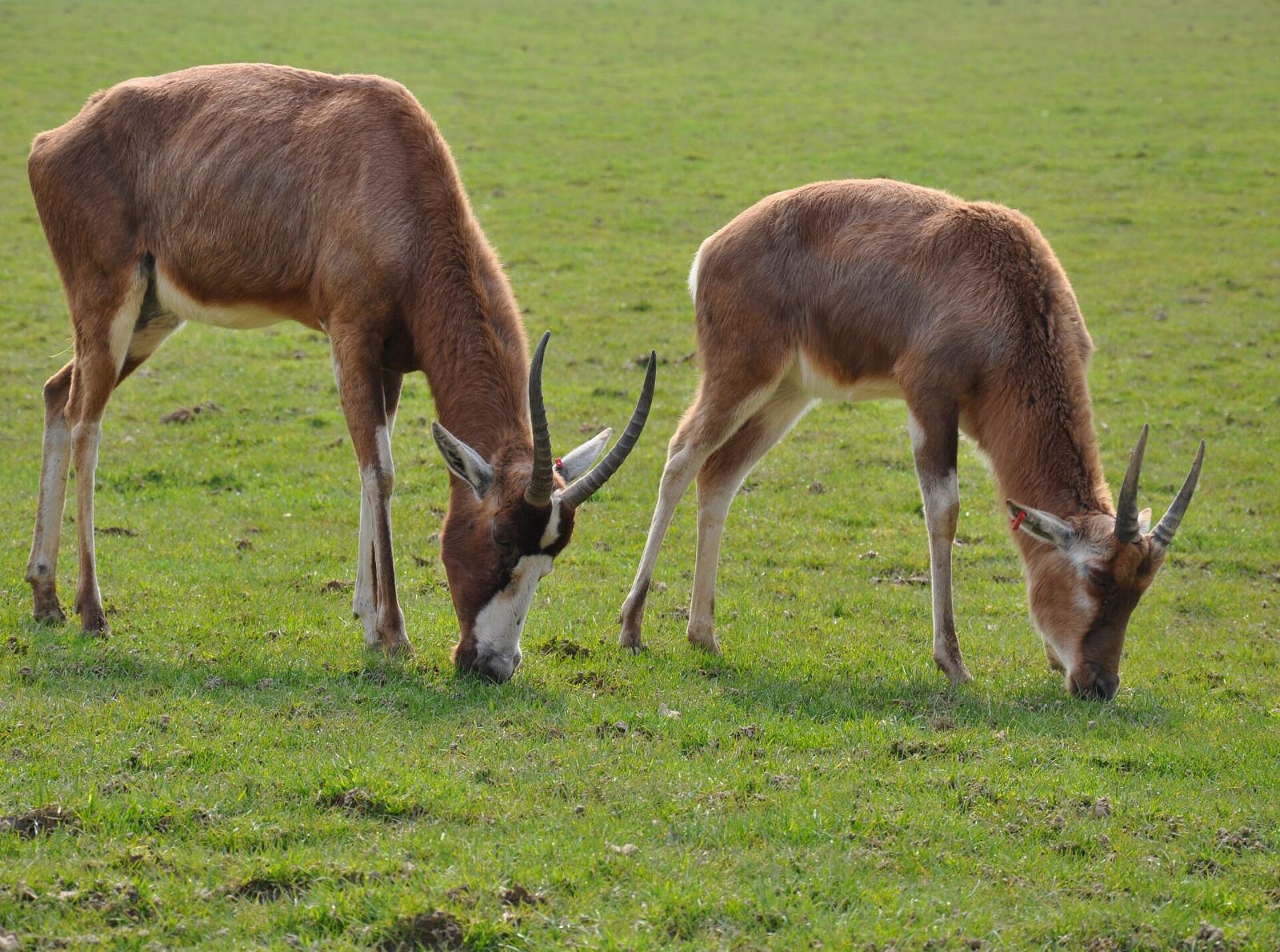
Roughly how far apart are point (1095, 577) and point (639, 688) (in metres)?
2.52

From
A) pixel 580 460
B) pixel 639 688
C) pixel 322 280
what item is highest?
pixel 322 280

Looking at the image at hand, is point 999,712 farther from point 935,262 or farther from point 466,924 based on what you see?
point 466,924

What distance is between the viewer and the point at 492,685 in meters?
6.98

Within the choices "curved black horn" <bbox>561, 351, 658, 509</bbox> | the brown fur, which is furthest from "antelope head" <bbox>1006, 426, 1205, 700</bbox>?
the brown fur

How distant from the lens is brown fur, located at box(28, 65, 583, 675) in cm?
749

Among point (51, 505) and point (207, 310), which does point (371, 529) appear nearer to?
point (207, 310)

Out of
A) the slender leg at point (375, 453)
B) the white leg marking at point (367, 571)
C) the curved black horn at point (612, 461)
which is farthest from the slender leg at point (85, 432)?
the curved black horn at point (612, 461)

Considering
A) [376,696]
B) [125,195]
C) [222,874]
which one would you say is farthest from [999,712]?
[125,195]

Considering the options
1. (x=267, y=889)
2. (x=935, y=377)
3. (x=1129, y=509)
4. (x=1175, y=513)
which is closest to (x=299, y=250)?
(x=935, y=377)

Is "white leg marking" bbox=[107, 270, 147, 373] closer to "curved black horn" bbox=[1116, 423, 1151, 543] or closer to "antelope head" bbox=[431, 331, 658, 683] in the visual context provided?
"antelope head" bbox=[431, 331, 658, 683]

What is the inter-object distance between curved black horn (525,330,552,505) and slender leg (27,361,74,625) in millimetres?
2960

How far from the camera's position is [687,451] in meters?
8.43

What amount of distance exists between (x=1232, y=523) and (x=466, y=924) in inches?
351

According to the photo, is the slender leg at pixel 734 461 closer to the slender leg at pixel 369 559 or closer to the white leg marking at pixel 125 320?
the slender leg at pixel 369 559
